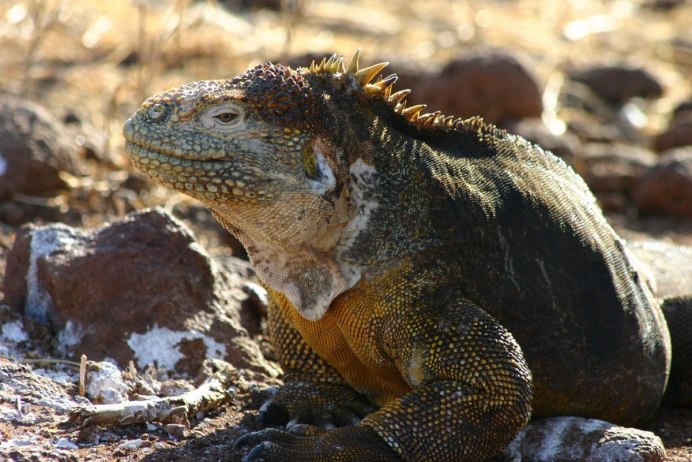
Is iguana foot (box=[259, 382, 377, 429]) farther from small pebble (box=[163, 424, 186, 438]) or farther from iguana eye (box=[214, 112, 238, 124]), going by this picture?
iguana eye (box=[214, 112, 238, 124])

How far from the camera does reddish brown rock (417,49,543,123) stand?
11.9 metres

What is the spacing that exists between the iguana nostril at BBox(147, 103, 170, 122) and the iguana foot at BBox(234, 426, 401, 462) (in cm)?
155

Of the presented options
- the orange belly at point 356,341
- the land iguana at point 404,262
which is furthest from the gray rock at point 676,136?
the orange belly at point 356,341

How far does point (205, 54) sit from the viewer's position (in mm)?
13859

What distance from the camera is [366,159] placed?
488 cm

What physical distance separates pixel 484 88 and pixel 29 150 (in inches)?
231

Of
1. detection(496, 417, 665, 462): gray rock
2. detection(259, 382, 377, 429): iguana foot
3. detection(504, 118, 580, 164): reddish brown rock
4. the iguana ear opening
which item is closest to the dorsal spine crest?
the iguana ear opening

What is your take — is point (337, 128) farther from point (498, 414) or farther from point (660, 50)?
point (660, 50)

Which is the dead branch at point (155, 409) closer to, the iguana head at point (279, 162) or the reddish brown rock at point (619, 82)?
the iguana head at point (279, 162)

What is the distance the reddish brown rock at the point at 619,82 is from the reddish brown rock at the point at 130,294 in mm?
10515

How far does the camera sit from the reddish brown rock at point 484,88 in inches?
468

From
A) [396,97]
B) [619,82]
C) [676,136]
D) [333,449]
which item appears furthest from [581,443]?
[619,82]

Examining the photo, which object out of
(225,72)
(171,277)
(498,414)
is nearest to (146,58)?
(225,72)

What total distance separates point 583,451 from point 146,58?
6.42 m
